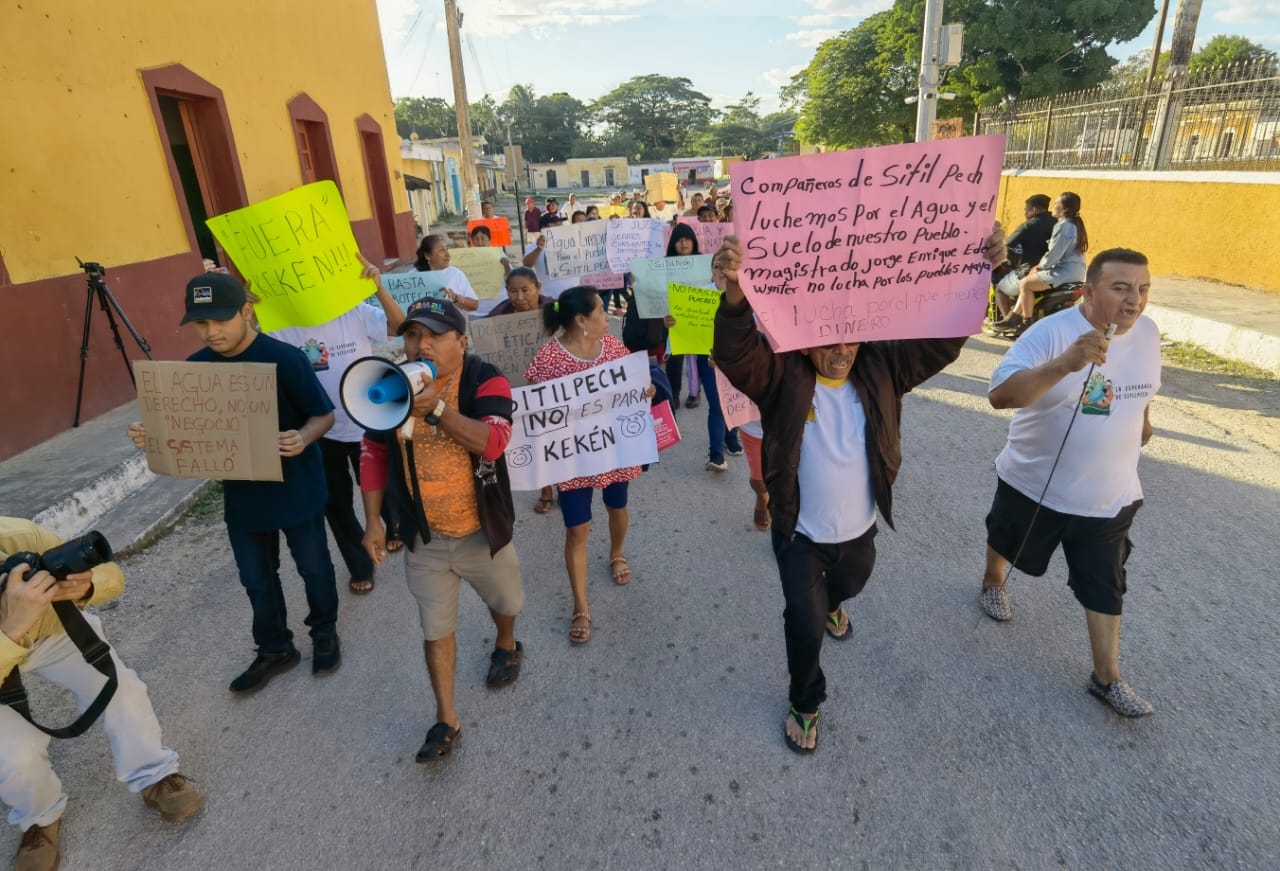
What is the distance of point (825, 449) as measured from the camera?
8.25ft

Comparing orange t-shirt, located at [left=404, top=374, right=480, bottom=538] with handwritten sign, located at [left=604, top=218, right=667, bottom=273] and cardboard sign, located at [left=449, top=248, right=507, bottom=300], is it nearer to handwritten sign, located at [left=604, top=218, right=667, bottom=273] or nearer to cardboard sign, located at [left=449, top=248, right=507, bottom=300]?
cardboard sign, located at [left=449, top=248, right=507, bottom=300]

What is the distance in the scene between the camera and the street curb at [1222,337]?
6.81 metres

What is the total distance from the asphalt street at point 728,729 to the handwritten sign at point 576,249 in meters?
3.79

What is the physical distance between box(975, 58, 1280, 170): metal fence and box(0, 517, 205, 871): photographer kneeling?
10746mm

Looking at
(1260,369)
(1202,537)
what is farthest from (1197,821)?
(1260,369)

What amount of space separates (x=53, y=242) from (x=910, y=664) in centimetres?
749

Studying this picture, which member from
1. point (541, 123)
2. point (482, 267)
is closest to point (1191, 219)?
point (482, 267)

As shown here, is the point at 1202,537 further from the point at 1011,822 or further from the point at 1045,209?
the point at 1045,209

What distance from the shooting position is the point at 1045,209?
823 cm

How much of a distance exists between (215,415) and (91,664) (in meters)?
1.02

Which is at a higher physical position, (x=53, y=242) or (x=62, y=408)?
(x=53, y=242)

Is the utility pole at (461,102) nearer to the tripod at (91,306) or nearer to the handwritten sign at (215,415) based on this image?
the tripod at (91,306)

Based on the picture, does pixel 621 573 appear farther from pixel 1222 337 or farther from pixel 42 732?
pixel 1222 337

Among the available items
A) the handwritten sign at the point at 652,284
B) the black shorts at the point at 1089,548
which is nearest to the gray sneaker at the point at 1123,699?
the black shorts at the point at 1089,548
